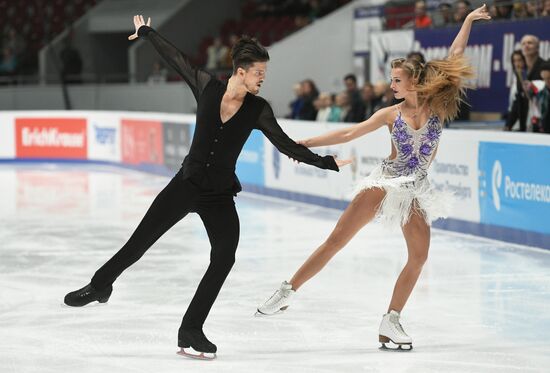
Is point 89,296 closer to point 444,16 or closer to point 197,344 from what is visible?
point 197,344

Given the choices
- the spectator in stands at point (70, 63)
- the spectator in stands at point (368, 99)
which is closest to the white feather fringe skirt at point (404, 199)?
the spectator in stands at point (368, 99)

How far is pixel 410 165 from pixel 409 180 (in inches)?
3.4

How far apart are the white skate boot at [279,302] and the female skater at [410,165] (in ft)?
2.06

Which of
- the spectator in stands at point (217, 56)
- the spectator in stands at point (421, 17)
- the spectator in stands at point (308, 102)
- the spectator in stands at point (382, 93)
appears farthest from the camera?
the spectator in stands at point (217, 56)

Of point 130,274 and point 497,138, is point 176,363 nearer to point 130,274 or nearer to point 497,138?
point 130,274

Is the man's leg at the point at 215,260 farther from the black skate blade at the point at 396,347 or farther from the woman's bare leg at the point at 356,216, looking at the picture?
the black skate blade at the point at 396,347

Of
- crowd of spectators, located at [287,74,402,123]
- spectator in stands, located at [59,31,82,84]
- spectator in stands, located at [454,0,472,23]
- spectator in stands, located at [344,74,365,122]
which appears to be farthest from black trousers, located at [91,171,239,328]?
spectator in stands, located at [59,31,82,84]

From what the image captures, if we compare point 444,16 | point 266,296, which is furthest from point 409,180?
point 444,16

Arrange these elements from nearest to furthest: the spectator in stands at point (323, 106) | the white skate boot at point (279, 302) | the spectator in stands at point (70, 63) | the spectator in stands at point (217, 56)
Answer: the white skate boot at point (279, 302) → the spectator in stands at point (323, 106) → the spectator in stands at point (217, 56) → the spectator in stands at point (70, 63)

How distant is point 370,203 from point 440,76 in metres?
0.77

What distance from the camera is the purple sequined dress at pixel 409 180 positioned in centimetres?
555

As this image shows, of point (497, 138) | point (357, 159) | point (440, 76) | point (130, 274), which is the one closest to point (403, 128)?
point (440, 76)

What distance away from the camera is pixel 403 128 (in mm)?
5613

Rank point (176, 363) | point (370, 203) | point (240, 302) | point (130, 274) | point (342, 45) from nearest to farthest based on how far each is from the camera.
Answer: point (176, 363) → point (370, 203) → point (240, 302) → point (130, 274) → point (342, 45)
